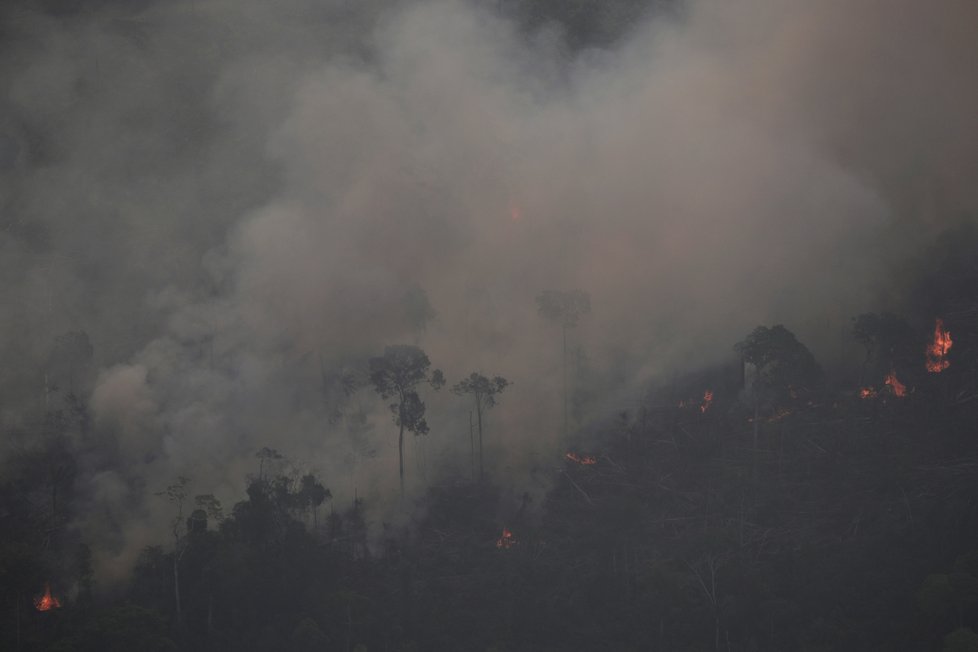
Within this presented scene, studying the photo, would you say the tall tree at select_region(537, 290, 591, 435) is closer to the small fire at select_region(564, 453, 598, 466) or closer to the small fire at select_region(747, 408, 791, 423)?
the small fire at select_region(564, 453, 598, 466)

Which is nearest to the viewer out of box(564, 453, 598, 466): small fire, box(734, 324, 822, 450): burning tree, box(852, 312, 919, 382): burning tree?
box(734, 324, 822, 450): burning tree

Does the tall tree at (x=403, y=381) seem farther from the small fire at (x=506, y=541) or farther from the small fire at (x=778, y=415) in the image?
the small fire at (x=778, y=415)

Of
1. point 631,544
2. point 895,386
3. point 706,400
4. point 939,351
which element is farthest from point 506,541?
point 939,351

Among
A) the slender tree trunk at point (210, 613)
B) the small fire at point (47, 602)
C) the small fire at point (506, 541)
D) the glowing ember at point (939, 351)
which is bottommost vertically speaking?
the slender tree trunk at point (210, 613)

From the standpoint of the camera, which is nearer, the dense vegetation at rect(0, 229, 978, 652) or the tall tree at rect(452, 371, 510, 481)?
the dense vegetation at rect(0, 229, 978, 652)

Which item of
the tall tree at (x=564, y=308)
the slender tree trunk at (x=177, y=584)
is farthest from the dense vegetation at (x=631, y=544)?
the tall tree at (x=564, y=308)

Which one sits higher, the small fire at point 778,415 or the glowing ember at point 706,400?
the glowing ember at point 706,400

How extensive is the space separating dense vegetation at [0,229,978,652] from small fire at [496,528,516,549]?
0.11 metres

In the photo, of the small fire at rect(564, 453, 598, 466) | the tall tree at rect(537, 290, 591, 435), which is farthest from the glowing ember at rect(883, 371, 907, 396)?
the tall tree at rect(537, 290, 591, 435)

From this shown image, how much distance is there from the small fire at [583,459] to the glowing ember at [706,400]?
25.4 ft

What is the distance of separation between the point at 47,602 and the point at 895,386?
47.1m

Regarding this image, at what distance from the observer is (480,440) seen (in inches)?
2167

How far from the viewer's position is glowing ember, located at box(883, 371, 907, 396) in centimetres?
5572

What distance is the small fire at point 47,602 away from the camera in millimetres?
45969
